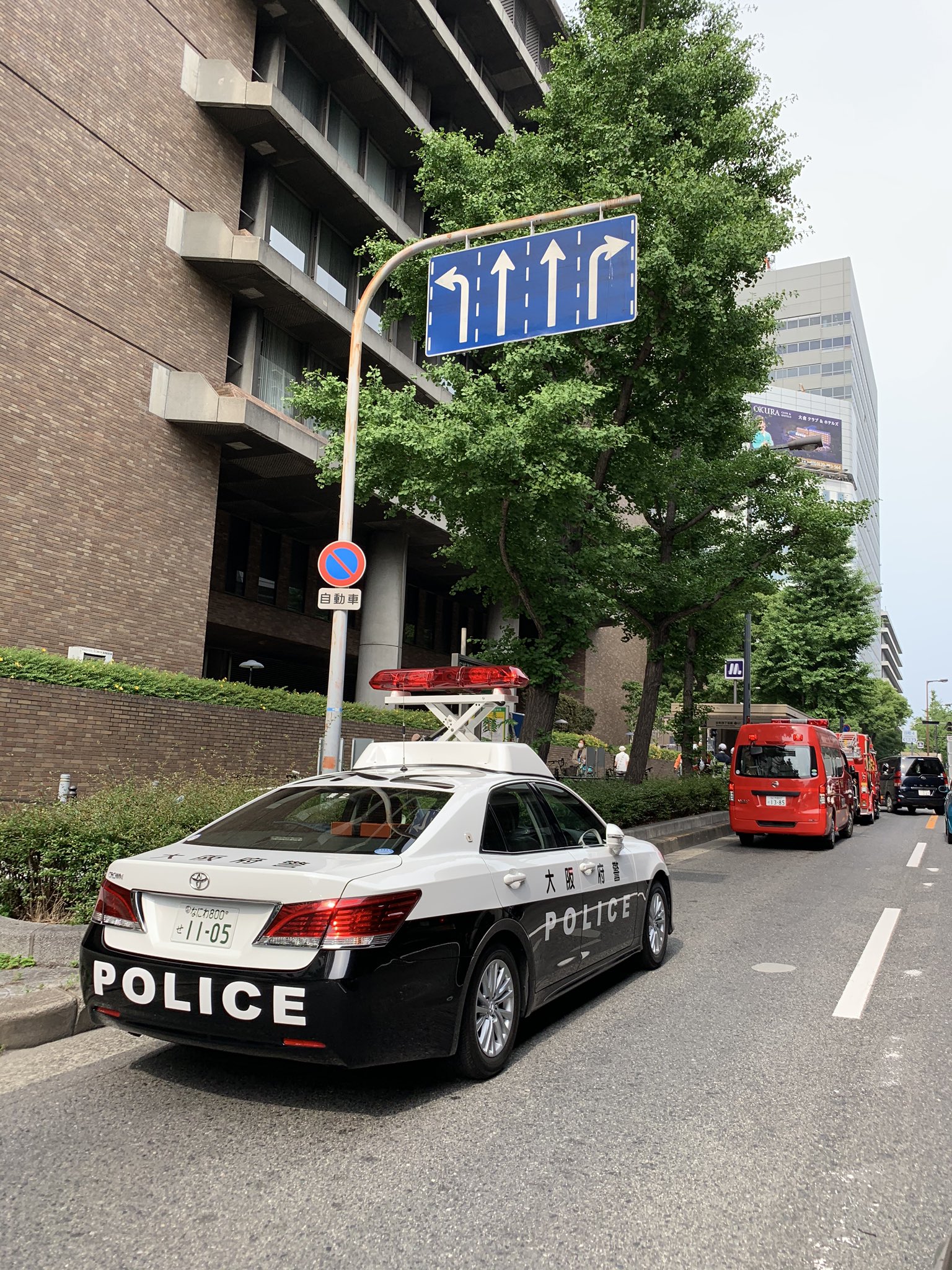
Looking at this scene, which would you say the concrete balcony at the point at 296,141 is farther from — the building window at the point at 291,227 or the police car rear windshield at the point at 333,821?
the police car rear windshield at the point at 333,821

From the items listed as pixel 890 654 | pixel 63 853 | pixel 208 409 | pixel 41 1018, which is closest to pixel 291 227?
pixel 208 409

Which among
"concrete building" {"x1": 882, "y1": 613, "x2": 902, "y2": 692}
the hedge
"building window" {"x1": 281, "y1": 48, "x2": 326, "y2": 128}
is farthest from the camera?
"concrete building" {"x1": 882, "y1": 613, "x2": 902, "y2": 692}

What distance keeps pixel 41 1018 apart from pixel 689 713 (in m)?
22.5

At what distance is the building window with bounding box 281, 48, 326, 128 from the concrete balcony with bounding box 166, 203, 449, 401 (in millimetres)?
4262

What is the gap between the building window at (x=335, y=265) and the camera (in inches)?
953

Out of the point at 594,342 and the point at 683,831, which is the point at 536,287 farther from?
the point at 683,831

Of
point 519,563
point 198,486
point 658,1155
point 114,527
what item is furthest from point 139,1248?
point 198,486

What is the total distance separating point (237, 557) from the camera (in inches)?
1072

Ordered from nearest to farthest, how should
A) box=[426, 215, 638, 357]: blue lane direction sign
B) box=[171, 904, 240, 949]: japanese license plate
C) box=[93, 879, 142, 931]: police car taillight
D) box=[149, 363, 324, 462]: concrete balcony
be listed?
1. box=[171, 904, 240, 949]: japanese license plate
2. box=[93, 879, 142, 931]: police car taillight
3. box=[426, 215, 638, 357]: blue lane direction sign
4. box=[149, 363, 324, 462]: concrete balcony

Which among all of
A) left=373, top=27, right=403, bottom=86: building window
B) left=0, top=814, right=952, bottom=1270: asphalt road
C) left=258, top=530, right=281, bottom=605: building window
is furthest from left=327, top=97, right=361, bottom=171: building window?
left=0, top=814, right=952, bottom=1270: asphalt road

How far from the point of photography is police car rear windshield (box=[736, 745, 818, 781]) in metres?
17.7

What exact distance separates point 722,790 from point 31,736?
53.3 feet

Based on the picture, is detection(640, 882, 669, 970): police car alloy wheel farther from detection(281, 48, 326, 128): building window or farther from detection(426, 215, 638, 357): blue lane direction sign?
detection(281, 48, 326, 128): building window

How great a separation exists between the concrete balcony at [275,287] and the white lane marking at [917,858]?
11263mm
